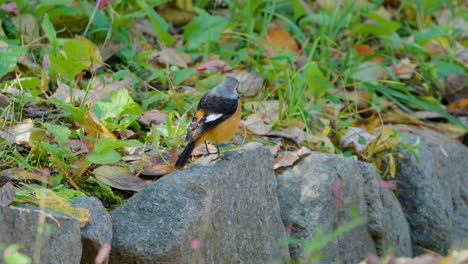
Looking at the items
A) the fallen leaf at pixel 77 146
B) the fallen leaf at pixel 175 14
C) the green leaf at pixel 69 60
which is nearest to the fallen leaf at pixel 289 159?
the fallen leaf at pixel 77 146

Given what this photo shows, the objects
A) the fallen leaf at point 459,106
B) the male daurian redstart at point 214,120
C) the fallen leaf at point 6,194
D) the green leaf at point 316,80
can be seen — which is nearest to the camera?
the fallen leaf at point 6,194

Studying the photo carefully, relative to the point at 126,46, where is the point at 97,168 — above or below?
above

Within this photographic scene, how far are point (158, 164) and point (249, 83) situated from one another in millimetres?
1736

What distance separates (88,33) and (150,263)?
292cm

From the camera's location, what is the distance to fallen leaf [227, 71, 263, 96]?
5.16 meters

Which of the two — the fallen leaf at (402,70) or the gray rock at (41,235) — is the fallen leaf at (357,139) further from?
the gray rock at (41,235)

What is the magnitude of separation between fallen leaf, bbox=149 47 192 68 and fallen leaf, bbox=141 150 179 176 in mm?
1629

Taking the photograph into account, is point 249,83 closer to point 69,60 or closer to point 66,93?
point 66,93

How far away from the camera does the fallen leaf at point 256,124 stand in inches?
178

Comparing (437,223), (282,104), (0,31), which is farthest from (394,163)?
(0,31)

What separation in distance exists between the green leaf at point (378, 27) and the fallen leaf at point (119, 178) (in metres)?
3.22

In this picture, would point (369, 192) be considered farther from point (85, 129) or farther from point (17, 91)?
point (17, 91)

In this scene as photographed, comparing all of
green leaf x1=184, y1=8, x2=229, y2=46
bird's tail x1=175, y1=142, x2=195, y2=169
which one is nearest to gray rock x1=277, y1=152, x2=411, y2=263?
bird's tail x1=175, y1=142, x2=195, y2=169

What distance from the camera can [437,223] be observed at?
489 cm
